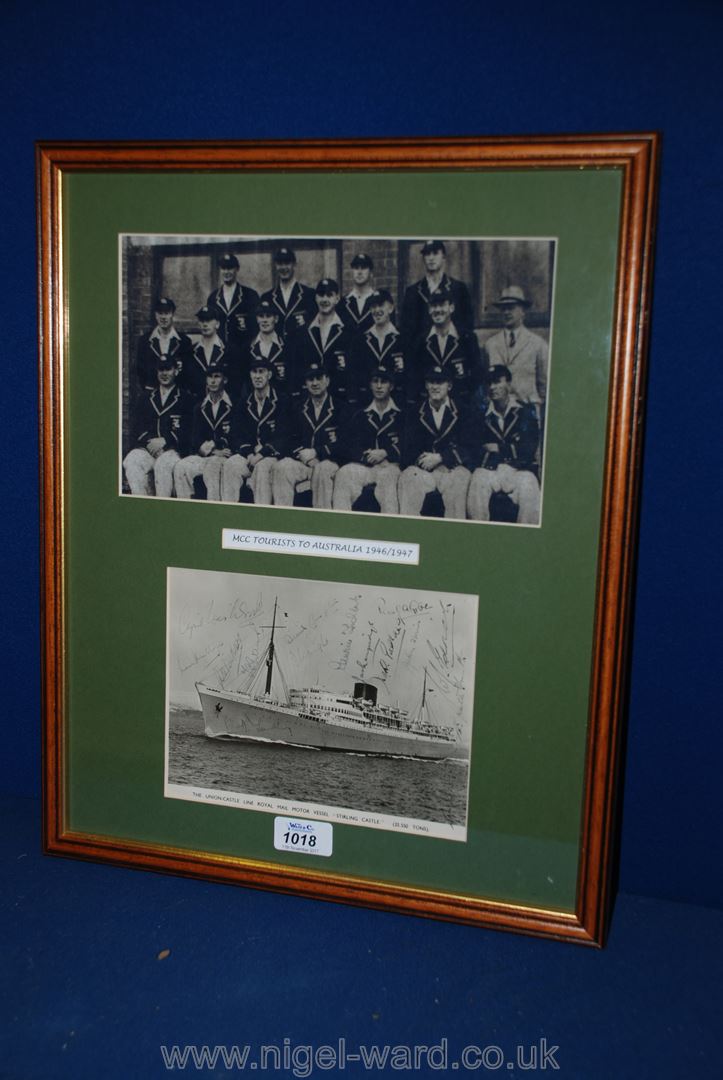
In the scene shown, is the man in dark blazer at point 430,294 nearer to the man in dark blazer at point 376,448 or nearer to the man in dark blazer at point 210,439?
the man in dark blazer at point 376,448

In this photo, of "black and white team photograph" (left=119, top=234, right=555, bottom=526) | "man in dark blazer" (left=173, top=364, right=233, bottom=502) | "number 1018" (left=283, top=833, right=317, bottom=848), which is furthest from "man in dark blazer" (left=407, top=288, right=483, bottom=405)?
"number 1018" (left=283, top=833, right=317, bottom=848)

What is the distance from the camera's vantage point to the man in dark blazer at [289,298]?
1.05m

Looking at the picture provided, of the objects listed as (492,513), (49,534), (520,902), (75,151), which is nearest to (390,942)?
(520,902)

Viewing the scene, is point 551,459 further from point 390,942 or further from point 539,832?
point 390,942

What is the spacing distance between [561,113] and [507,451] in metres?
0.36

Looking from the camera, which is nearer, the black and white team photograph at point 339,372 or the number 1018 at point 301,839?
the black and white team photograph at point 339,372

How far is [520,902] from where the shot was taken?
3.50 ft

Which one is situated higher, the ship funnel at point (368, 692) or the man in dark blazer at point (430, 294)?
the man in dark blazer at point (430, 294)

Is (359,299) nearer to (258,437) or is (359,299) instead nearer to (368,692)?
(258,437)

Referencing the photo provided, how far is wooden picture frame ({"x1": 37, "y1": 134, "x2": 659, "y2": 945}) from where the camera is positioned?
98 cm

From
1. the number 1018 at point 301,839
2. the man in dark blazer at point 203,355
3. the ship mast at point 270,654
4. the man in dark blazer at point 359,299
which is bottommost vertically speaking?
the number 1018 at point 301,839

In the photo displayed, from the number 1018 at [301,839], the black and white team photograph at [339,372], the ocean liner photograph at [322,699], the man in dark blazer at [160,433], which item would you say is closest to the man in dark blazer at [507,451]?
the black and white team photograph at [339,372]

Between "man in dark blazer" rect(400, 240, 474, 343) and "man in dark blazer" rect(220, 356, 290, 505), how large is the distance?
17 centimetres

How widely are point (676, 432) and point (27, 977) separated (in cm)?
89
